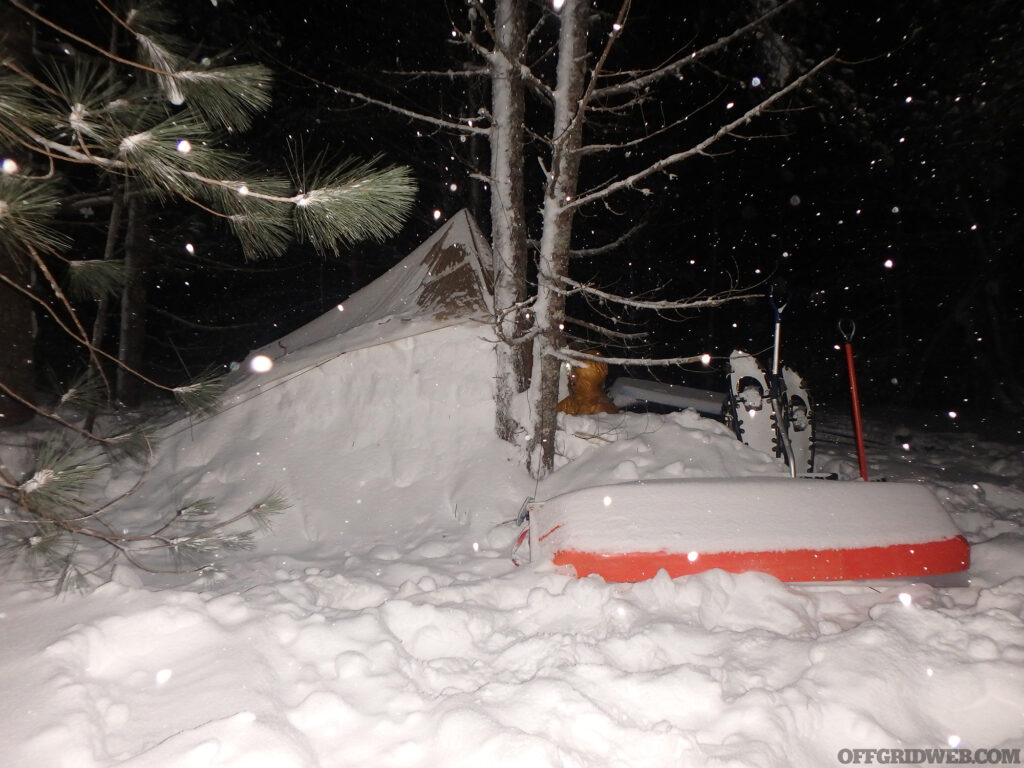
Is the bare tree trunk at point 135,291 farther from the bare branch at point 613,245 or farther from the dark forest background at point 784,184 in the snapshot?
the bare branch at point 613,245

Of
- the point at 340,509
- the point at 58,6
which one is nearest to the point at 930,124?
the point at 340,509

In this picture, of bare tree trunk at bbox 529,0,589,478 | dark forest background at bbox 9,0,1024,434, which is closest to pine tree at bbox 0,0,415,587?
bare tree trunk at bbox 529,0,589,478

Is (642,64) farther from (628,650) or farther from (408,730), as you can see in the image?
(408,730)

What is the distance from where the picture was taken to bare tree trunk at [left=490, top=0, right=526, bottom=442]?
4723mm

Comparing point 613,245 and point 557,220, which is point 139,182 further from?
point 613,245

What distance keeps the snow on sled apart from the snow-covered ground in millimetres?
98

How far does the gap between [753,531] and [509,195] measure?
129 inches

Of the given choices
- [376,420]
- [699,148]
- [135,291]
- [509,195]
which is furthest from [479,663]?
[135,291]

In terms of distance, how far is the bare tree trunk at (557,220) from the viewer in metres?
4.27

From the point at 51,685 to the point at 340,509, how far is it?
7.87 ft

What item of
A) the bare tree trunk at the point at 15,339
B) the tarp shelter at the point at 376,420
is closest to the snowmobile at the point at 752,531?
the tarp shelter at the point at 376,420

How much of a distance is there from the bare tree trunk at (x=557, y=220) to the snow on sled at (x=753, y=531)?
126 centimetres

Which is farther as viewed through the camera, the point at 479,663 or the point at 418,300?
the point at 418,300

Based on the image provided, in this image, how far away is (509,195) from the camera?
16.1ft
